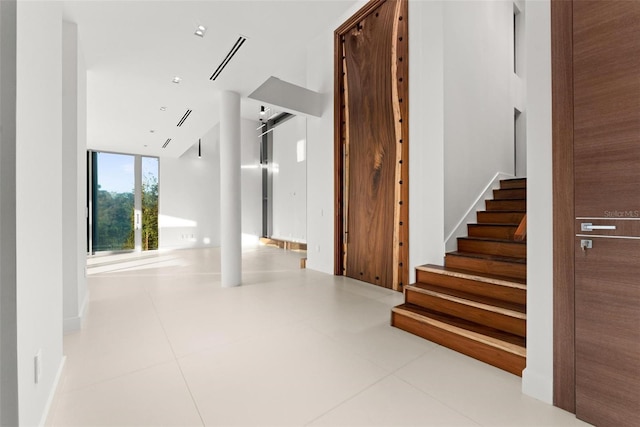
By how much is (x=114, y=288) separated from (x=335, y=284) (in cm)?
341

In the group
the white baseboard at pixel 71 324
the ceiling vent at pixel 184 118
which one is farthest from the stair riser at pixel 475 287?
the ceiling vent at pixel 184 118

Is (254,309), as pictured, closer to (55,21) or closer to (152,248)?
(55,21)

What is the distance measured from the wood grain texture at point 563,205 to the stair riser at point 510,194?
107 inches

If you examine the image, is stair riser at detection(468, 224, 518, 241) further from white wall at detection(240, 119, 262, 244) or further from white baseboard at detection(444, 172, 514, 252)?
white wall at detection(240, 119, 262, 244)

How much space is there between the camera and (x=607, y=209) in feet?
5.00

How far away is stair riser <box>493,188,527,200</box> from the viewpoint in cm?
411

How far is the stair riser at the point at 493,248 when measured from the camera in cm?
308

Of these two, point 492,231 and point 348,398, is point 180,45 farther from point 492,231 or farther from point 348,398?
point 492,231

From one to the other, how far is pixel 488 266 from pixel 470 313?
65 centimetres

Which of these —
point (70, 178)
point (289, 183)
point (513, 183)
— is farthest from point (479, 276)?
point (289, 183)

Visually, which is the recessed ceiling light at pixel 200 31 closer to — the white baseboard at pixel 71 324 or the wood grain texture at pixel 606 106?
the wood grain texture at pixel 606 106

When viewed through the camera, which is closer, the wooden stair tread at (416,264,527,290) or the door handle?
the door handle

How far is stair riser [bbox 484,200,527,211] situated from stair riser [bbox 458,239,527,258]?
0.83 meters

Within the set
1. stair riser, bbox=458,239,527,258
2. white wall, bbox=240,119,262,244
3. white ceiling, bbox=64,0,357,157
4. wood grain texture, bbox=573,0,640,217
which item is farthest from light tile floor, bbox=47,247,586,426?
white wall, bbox=240,119,262,244
